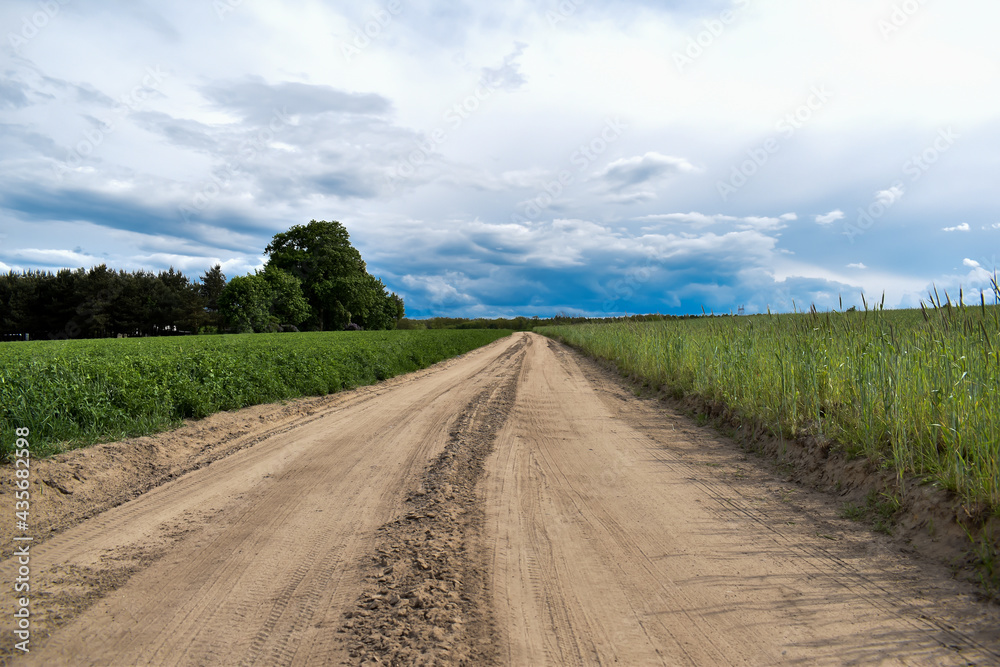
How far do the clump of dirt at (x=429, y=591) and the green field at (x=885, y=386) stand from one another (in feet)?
12.0

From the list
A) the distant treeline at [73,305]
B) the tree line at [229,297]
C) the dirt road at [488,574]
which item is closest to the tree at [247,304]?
the tree line at [229,297]

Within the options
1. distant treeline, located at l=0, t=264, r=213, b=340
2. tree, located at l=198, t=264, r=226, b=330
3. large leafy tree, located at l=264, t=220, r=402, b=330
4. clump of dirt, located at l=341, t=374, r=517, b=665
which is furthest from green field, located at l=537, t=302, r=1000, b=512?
tree, located at l=198, t=264, r=226, b=330

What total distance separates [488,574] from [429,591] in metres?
0.42

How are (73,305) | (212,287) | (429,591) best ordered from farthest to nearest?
(212,287) < (73,305) < (429,591)

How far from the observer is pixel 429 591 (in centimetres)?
292

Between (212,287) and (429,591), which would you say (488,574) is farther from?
(212,287)

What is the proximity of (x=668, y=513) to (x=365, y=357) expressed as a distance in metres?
12.8

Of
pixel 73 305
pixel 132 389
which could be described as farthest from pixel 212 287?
pixel 132 389

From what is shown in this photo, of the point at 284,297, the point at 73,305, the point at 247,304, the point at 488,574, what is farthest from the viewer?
the point at 73,305

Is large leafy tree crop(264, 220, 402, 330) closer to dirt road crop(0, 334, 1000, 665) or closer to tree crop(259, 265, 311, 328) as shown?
tree crop(259, 265, 311, 328)

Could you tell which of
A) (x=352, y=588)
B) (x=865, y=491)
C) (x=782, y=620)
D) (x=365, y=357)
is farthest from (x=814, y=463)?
(x=365, y=357)

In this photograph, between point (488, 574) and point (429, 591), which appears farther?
point (488, 574)

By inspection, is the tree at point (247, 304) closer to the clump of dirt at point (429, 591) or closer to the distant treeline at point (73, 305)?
the distant treeline at point (73, 305)

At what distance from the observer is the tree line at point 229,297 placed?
50594 mm
